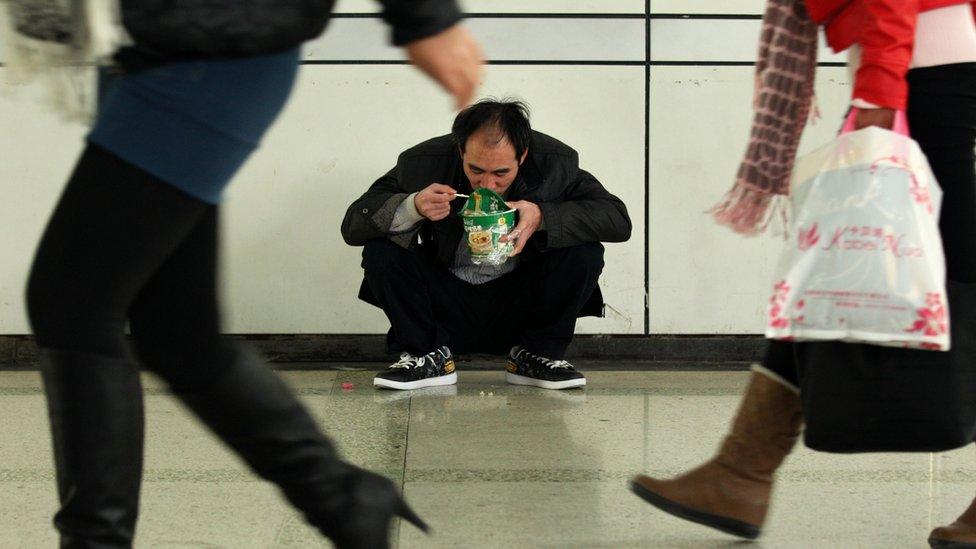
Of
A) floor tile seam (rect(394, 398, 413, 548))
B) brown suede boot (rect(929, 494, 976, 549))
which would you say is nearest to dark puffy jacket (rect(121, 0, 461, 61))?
floor tile seam (rect(394, 398, 413, 548))

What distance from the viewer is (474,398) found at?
336cm

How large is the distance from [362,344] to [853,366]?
8.59 ft

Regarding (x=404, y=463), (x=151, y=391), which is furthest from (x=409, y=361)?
(x=404, y=463)

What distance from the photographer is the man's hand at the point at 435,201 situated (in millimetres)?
3387

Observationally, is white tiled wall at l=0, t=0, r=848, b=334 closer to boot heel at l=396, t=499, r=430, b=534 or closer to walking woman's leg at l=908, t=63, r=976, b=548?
walking woman's leg at l=908, t=63, r=976, b=548

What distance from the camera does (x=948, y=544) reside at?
1889 mm

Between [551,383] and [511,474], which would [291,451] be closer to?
[511,474]

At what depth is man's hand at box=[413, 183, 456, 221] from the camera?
339 cm

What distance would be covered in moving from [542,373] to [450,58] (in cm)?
240

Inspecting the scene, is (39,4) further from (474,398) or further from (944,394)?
(474,398)

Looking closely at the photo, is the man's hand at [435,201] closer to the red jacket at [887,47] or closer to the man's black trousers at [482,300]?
the man's black trousers at [482,300]

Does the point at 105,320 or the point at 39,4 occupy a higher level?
the point at 39,4

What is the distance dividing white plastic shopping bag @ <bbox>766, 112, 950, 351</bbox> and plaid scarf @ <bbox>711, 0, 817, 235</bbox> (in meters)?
0.26

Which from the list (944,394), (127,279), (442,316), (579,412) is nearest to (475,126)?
(442,316)
